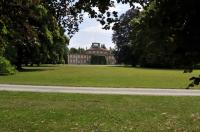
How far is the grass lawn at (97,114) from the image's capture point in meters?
11.6

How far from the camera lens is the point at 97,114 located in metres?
13.9

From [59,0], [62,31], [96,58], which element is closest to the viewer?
[59,0]

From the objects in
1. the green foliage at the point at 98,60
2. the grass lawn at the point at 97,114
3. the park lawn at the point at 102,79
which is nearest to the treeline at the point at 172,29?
the grass lawn at the point at 97,114

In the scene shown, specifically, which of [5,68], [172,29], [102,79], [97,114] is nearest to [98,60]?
[5,68]

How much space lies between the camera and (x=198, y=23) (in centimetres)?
566

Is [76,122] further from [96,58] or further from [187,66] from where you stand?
[96,58]

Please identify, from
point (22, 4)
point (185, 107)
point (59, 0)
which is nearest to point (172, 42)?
point (59, 0)

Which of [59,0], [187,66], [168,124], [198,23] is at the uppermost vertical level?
[59,0]

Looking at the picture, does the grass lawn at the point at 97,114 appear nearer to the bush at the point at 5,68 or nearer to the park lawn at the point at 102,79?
the park lawn at the point at 102,79

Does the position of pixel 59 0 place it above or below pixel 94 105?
above

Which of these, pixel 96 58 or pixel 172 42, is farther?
pixel 96 58

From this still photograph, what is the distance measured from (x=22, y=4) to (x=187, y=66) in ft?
13.8

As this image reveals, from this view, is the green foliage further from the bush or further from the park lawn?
the bush

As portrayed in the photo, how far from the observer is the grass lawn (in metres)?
11.6
